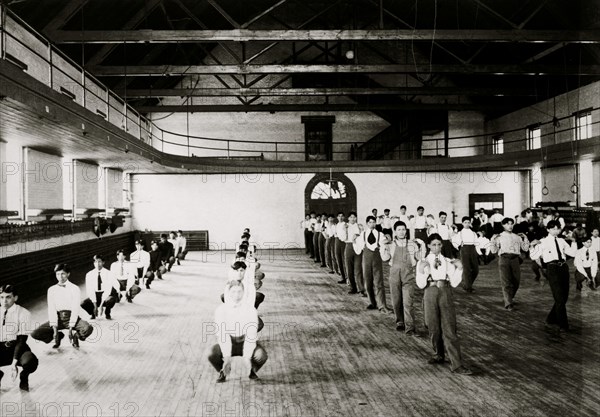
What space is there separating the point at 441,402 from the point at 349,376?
119cm

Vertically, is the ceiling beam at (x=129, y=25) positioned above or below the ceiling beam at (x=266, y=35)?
above

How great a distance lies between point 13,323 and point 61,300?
1.37 m

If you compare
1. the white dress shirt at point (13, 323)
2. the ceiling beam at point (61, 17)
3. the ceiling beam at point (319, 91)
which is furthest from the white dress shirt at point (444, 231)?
the ceiling beam at point (61, 17)

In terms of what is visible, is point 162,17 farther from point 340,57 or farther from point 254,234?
point 254,234

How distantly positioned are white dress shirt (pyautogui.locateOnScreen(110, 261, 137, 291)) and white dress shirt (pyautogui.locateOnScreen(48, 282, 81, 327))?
3.24m

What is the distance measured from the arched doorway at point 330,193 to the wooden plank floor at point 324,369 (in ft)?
37.4

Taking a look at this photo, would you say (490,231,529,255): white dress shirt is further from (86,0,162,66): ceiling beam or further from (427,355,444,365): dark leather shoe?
(86,0,162,66): ceiling beam

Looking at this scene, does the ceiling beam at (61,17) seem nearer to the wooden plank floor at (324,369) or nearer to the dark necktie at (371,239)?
the wooden plank floor at (324,369)

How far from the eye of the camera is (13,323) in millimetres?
5422

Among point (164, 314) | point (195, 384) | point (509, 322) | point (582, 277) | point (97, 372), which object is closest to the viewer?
point (195, 384)

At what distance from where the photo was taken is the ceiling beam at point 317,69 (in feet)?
45.8

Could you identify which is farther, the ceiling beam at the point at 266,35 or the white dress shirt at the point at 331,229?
the white dress shirt at the point at 331,229

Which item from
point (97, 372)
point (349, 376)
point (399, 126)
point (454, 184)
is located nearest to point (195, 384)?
point (97, 372)

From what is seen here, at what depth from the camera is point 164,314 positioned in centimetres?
925
